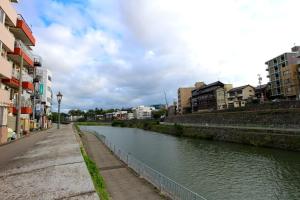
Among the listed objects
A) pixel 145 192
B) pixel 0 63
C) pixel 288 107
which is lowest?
pixel 145 192

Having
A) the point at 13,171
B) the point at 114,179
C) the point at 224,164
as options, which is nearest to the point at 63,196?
the point at 13,171

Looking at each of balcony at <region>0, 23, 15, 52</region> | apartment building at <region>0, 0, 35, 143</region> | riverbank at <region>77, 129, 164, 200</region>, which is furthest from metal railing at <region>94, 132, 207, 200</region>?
balcony at <region>0, 23, 15, 52</region>

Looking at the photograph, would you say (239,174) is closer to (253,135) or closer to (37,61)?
(253,135)

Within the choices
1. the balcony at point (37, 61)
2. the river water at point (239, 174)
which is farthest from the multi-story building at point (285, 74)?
the balcony at point (37, 61)

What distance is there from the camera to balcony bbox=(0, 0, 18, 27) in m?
20.9

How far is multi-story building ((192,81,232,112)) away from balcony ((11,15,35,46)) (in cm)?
6860

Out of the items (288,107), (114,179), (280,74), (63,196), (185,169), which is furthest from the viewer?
(280,74)

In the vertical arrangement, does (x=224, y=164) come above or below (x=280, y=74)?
below

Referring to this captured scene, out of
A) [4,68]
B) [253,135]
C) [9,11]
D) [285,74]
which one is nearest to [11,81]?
[4,68]

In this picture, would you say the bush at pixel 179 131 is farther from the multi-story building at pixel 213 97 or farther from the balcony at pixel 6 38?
the balcony at pixel 6 38

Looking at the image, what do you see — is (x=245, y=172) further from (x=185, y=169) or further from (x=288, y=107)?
(x=288, y=107)

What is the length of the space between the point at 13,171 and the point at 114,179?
5945 mm

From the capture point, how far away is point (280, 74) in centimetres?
7362

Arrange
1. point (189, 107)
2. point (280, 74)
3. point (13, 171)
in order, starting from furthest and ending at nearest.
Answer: point (189, 107) < point (280, 74) < point (13, 171)
